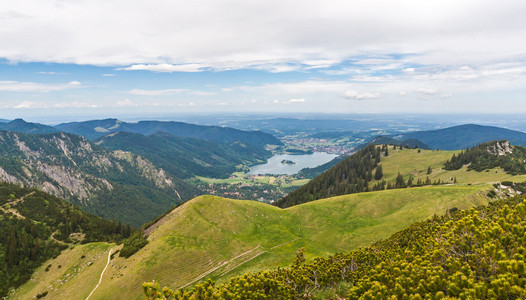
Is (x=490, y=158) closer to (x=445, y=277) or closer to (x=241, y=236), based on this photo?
(x=241, y=236)

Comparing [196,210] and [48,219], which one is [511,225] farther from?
[48,219]

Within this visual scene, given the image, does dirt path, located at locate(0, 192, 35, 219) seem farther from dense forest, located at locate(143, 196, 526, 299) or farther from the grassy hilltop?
dense forest, located at locate(143, 196, 526, 299)

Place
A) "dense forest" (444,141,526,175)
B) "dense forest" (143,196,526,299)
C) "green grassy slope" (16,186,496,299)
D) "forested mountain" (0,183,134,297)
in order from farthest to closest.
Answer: "dense forest" (444,141,526,175) → "forested mountain" (0,183,134,297) → "green grassy slope" (16,186,496,299) → "dense forest" (143,196,526,299)

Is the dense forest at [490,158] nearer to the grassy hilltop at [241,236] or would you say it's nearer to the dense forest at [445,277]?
the grassy hilltop at [241,236]

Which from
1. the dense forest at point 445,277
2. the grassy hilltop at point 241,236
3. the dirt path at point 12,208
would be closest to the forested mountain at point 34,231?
the dirt path at point 12,208

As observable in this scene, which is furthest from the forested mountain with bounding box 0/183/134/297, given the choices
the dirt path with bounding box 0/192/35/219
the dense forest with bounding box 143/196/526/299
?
the dense forest with bounding box 143/196/526/299

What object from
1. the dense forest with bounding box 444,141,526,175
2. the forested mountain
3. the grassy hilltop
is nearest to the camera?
the grassy hilltop

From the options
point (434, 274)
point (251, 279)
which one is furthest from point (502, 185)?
point (251, 279)
